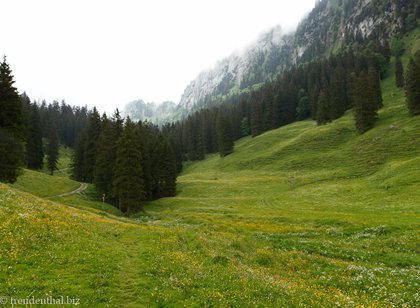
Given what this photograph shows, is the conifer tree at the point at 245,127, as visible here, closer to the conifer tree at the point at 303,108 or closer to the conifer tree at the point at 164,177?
the conifer tree at the point at 303,108

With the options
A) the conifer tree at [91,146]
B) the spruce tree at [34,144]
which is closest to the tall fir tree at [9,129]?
the conifer tree at [91,146]

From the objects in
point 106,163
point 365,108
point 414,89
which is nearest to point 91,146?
point 106,163

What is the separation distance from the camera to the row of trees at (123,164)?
5834 centimetres

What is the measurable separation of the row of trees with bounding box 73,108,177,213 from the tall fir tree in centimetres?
1721

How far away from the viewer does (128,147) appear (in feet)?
196

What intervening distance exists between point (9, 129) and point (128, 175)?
2063cm

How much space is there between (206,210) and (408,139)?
53.7 m

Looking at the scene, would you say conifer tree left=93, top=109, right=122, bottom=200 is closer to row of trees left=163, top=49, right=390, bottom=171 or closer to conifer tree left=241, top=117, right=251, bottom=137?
row of trees left=163, top=49, right=390, bottom=171

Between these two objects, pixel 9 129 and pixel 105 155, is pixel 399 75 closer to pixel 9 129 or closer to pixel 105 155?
pixel 105 155

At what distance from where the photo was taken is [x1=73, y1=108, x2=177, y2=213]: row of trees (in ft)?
191

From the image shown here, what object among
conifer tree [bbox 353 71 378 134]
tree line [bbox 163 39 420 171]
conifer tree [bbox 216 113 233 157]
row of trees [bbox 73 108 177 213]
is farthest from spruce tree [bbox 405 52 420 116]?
row of trees [bbox 73 108 177 213]

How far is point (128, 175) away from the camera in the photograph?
58.2 metres

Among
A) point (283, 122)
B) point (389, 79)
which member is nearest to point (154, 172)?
point (283, 122)

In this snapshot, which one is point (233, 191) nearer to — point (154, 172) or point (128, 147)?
point (154, 172)
